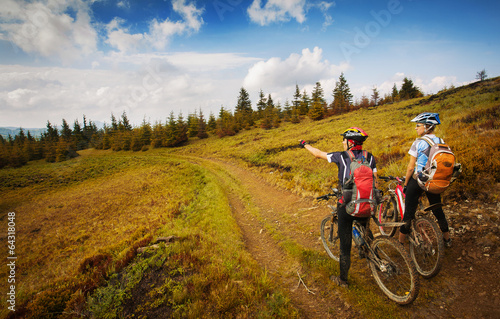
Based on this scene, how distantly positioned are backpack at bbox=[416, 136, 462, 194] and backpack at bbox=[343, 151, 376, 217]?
57.4 inches

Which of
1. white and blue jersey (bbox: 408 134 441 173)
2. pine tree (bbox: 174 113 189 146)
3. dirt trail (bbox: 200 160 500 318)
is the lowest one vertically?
dirt trail (bbox: 200 160 500 318)

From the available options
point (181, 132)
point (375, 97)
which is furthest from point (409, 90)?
point (181, 132)


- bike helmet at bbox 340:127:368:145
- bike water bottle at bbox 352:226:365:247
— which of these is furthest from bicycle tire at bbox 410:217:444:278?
bike helmet at bbox 340:127:368:145

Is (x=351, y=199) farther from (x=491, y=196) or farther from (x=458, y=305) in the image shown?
(x=491, y=196)

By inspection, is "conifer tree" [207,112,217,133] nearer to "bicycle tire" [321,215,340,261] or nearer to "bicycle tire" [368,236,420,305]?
"bicycle tire" [321,215,340,261]

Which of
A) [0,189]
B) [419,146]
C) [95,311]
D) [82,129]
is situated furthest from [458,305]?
[82,129]

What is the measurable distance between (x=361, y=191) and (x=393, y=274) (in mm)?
1896

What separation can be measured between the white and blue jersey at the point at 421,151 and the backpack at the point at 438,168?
0.09 metres

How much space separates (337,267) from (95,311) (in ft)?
19.1

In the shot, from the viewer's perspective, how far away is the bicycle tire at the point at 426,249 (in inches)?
154

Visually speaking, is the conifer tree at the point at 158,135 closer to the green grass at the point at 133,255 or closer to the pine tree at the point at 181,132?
the pine tree at the point at 181,132

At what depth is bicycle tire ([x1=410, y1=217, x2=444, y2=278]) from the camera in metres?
3.92

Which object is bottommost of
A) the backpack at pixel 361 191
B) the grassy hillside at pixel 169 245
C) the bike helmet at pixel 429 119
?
the grassy hillside at pixel 169 245

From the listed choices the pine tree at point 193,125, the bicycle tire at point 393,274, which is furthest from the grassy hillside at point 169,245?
the pine tree at point 193,125
